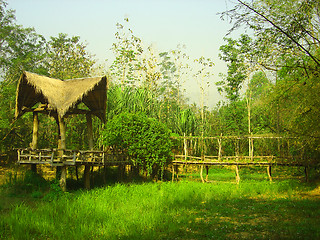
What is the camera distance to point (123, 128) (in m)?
14.8

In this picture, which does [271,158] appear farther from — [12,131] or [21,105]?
[12,131]

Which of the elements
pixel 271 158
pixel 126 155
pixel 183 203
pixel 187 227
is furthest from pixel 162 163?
pixel 187 227

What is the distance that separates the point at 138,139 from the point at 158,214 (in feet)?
20.6

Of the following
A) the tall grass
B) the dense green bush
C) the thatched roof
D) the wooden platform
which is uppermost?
the thatched roof

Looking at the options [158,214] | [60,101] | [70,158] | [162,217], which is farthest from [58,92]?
[162,217]

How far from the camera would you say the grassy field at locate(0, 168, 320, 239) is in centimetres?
731

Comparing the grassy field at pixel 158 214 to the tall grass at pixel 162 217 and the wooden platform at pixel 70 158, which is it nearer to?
the tall grass at pixel 162 217

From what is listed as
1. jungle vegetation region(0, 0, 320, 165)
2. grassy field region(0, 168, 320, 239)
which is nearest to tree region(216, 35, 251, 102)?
jungle vegetation region(0, 0, 320, 165)

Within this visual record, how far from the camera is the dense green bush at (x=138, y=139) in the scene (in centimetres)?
1459

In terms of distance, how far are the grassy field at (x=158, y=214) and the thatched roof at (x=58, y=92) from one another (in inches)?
128

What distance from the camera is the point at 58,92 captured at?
41.0 feet

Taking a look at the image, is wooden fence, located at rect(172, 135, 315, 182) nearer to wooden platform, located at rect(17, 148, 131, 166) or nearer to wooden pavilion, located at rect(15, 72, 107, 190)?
wooden platform, located at rect(17, 148, 131, 166)

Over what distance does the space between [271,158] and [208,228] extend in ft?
34.2

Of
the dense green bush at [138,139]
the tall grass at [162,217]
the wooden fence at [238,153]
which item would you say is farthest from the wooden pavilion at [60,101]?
the wooden fence at [238,153]
